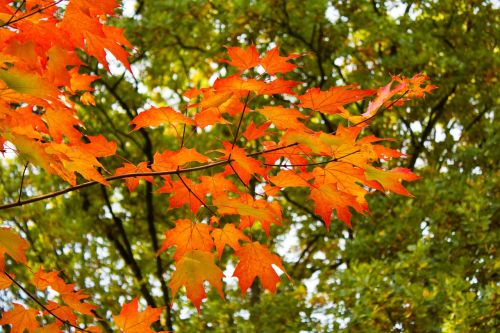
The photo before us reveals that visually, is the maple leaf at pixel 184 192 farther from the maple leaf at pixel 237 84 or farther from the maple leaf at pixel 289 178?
the maple leaf at pixel 237 84

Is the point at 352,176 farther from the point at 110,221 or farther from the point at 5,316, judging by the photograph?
the point at 110,221

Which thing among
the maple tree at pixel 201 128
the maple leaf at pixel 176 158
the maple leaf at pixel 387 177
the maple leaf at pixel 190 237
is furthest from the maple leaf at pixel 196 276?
the maple leaf at pixel 387 177

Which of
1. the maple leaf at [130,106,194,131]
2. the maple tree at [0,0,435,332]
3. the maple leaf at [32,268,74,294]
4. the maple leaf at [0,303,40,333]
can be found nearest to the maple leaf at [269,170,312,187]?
the maple tree at [0,0,435,332]

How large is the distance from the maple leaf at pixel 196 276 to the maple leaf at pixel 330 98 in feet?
1.72

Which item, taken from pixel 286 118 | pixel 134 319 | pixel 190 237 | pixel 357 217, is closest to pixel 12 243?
pixel 190 237

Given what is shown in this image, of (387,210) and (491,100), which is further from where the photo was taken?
(491,100)

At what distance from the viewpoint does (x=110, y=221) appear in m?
8.14

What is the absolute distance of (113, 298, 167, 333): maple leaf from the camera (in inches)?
82.2

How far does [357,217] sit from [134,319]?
212 inches

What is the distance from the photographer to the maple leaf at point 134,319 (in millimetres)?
2088

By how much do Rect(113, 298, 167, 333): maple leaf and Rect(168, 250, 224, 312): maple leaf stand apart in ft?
1.22

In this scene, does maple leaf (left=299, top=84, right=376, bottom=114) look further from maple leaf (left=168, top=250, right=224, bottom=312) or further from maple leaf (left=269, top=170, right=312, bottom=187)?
maple leaf (left=168, top=250, right=224, bottom=312)

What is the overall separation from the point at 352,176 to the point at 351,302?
12.5ft

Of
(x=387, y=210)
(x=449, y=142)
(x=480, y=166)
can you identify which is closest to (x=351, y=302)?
(x=387, y=210)
